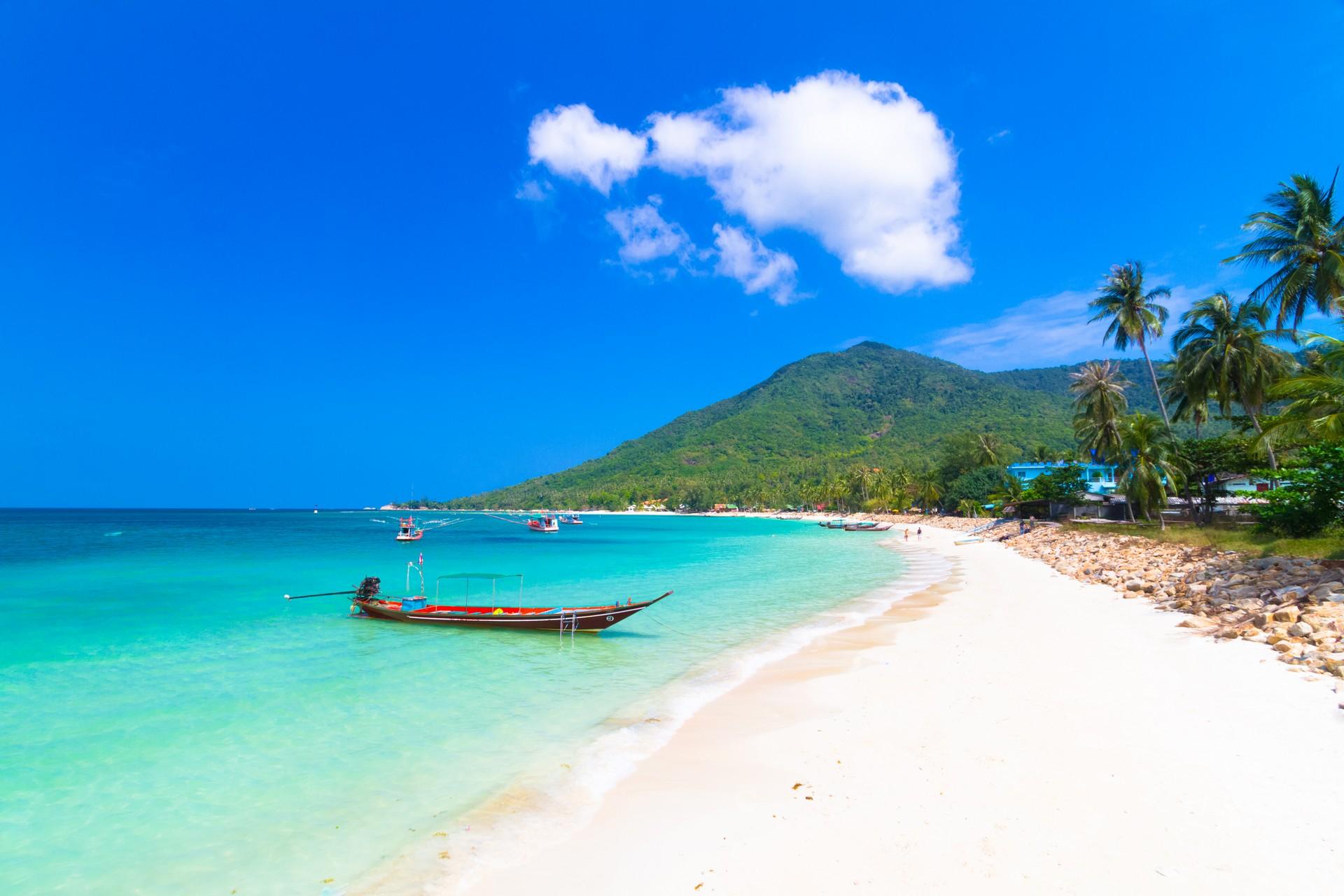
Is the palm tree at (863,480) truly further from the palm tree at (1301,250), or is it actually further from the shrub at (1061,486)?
the palm tree at (1301,250)

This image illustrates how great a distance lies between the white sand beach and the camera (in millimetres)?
4379

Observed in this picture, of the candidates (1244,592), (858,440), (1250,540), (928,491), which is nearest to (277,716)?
(1244,592)

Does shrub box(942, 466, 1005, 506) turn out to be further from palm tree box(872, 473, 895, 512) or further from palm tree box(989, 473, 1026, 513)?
palm tree box(872, 473, 895, 512)

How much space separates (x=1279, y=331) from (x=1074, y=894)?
2949 centimetres

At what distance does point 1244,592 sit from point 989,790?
11.6 metres

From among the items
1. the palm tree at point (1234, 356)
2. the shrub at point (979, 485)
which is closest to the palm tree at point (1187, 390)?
→ the palm tree at point (1234, 356)

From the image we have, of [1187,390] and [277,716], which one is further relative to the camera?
[1187,390]

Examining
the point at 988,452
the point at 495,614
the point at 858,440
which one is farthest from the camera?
the point at 858,440

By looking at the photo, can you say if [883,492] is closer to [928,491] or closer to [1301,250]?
[928,491]

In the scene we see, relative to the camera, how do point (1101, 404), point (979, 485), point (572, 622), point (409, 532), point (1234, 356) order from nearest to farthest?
point (572, 622) → point (1234, 356) → point (1101, 404) → point (409, 532) → point (979, 485)

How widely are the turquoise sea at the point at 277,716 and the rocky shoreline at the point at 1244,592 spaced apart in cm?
837

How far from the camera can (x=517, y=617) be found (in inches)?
626

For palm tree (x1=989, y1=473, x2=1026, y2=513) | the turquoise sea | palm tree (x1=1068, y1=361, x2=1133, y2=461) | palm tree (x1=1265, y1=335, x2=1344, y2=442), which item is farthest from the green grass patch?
palm tree (x1=989, y1=473, x2=1026, y2=513)

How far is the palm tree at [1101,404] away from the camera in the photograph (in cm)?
3888
